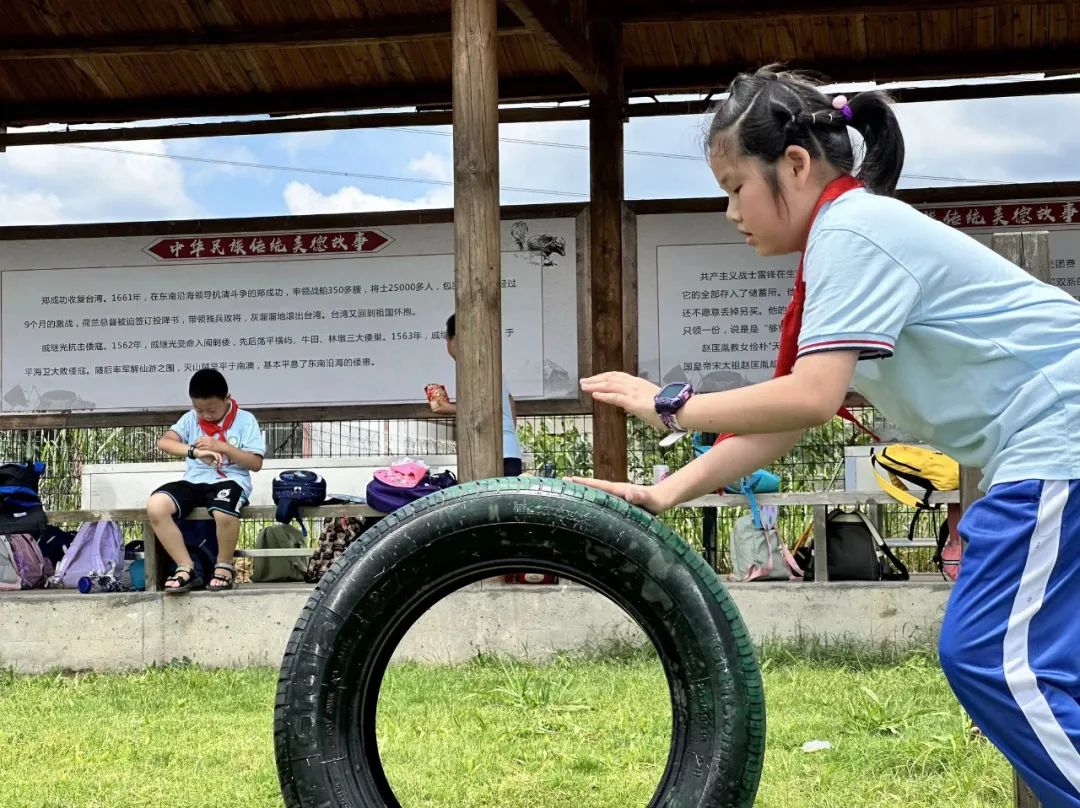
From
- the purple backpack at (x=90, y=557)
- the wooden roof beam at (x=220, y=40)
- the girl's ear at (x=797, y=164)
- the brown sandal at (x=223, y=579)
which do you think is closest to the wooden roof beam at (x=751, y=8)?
the wooden roof beam at (x=220, y=40)

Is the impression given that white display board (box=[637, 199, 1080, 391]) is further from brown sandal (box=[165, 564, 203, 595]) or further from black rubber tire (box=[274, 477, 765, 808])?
black rubber tire (box=[274, 477, 765, 808])

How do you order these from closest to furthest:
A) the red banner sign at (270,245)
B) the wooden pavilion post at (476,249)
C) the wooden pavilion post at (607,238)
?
the wooden pavilion post at (476,249) < the wooden pavilion post at (607,238) < the red banner sign at (270,245)

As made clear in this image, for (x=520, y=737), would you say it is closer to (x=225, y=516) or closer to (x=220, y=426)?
(x=225, y=516)

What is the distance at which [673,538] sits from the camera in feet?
8.65

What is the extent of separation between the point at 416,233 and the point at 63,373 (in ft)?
8.81

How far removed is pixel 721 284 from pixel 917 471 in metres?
2.21

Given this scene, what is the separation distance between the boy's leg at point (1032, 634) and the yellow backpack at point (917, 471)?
5.06 meters

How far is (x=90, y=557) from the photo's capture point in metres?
7.82

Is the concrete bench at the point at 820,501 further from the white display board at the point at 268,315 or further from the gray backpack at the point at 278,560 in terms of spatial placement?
the gray backpack at the point at 278,560

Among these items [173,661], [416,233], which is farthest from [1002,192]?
[173,661]

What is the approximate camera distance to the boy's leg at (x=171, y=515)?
24.0 ft

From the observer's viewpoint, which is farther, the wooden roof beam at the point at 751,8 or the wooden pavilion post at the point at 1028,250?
the wooden roof beam at the point at 751,8

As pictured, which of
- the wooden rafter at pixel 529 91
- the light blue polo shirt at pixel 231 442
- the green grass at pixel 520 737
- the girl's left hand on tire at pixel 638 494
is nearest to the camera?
the girl's left hand on tire at pixel 638 494

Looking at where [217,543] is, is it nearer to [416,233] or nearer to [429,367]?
[429,367]
